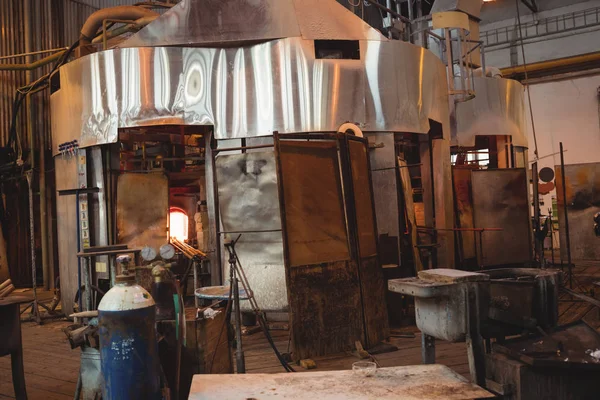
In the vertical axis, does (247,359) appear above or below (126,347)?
below

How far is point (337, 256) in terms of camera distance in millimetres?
6699

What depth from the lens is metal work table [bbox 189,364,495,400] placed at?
313cm

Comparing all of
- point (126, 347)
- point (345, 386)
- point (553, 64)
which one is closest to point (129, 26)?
point (126, 347)

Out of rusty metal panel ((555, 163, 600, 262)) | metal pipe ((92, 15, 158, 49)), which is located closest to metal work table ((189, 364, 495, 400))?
metal pipe ((92, 15, 158, 49))

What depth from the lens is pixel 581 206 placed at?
1469 centimetres

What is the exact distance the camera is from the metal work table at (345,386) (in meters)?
3.13

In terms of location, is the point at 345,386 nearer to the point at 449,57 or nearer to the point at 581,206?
the point at 449,57

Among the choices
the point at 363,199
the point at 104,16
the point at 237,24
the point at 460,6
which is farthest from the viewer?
the point at 460,6

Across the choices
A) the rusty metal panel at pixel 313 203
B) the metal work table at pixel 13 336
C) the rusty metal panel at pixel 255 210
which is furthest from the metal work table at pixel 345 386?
the rusty metal panel at pixel 255 210

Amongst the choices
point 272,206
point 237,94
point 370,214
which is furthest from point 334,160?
point 237,94

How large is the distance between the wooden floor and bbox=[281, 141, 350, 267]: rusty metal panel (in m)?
1.23

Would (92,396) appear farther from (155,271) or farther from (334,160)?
(334,160)

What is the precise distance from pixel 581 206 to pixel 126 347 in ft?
45.4

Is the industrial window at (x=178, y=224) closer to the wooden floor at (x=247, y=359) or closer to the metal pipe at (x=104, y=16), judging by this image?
the wooden floor at (x=247, y=359)
